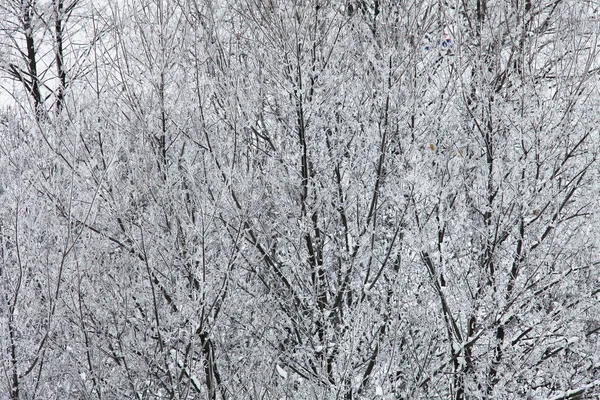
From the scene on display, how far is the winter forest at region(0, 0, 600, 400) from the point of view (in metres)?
4.73

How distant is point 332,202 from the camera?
209 inches

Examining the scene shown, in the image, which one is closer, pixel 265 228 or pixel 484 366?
pixel 484 366

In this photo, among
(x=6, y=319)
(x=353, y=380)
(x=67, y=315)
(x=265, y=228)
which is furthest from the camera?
(x=265, y=228)

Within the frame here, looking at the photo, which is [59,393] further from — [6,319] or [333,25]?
[333,25]

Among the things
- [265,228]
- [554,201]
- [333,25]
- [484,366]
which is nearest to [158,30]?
[333,25]

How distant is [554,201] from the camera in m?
4.92

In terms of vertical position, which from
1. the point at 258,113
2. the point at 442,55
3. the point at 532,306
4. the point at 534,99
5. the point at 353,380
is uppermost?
the point at 442,55

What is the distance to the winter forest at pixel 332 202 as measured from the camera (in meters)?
4.73

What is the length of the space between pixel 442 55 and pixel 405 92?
2.76 ft

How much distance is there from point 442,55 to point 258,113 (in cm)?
204

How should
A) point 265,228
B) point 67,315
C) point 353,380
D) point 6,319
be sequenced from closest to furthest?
point 6,319 < point 353,380 < point 67,315 < point 265,228

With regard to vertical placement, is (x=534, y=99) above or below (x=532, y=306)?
above

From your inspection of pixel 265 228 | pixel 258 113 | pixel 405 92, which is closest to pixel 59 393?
pixel 265 228

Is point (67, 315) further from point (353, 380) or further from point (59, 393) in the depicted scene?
point (353, 380)
